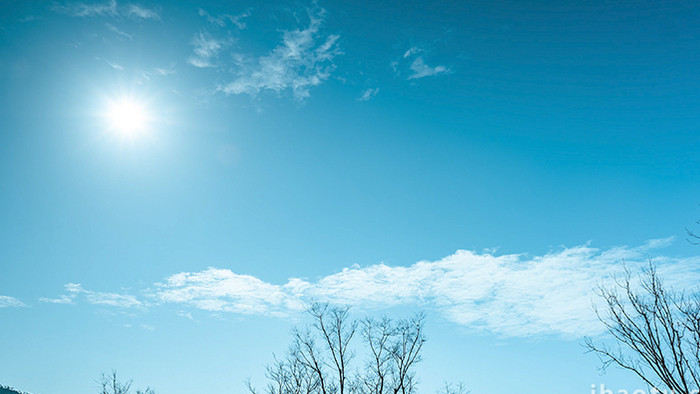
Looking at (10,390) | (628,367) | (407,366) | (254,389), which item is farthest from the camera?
(10,390)

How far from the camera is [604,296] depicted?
1062 centimetres

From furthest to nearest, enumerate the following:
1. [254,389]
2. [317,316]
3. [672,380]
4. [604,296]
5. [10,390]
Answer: [10,390]
[254,389]
[317,316]
[604,296]
[672,380]

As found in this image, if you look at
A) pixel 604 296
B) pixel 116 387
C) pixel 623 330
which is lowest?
pixel 116 387

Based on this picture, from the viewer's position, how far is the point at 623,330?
10.0m

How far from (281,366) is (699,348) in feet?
90.0

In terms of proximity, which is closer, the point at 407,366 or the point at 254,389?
the point at 407,366

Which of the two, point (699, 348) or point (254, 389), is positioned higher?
point (699, 348)

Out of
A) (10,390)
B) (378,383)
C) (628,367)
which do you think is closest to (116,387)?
(378,383)

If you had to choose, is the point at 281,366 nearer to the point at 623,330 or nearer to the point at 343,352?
the point at 343,352

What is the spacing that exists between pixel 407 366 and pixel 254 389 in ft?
42.7

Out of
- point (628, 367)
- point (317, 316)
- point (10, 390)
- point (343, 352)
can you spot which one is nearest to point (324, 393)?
point (343, 352)

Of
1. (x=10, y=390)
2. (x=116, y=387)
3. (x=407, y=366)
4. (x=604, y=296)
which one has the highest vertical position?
(x=604, y=296)

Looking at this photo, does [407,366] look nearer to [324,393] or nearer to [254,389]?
[324,393]

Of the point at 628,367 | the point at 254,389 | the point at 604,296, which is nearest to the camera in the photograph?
the point at 628,367
